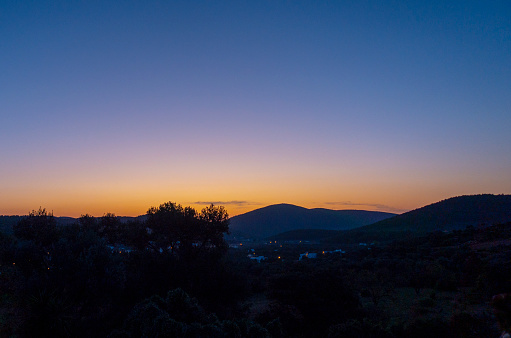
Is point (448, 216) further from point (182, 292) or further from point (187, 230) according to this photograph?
point (182, 292)

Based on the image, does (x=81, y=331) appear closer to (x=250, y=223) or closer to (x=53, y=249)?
(x=53, y=249)

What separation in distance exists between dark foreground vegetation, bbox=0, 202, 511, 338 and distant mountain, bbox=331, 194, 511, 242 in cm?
6475

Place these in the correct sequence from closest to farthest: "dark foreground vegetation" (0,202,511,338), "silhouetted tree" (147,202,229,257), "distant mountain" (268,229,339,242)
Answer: "dark foreground vegetation" (0,202,511,338) → "silhouetted tree" (147,202,229,257) → "distant mountain" (268,229,339,242)

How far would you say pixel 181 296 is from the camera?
10195 millimetres

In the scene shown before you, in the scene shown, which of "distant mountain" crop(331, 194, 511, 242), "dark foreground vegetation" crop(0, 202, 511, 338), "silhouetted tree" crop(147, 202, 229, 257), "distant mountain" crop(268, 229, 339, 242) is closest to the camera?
"dark foreground vegetation" crop(0, 202, 511, 338)

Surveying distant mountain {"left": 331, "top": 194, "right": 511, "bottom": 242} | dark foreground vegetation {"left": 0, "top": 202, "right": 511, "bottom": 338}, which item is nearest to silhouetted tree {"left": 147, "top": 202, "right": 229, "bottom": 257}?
dark foreground vegetation {"left": 0, "top": 202, "right": 511, "bottom": 338}

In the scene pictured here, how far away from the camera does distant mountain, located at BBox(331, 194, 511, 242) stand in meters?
81.4

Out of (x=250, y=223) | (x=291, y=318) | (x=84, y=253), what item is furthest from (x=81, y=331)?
(x=250, y=223)

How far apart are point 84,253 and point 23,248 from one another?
11.0ft

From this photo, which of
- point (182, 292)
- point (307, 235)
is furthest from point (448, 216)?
point (182, 292)

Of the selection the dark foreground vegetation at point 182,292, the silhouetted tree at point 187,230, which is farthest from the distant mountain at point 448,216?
the silhouetted tree at point 187,230

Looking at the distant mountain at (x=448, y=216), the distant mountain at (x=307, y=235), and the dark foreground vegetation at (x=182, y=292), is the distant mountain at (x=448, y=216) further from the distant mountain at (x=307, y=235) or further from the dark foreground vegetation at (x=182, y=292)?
the dark foreground vegetation at (x=182, y=292)

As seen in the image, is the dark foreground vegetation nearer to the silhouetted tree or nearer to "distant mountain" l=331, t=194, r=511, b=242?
the silhouetted tree

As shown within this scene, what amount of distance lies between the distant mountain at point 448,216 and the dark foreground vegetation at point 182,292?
64751 mm
